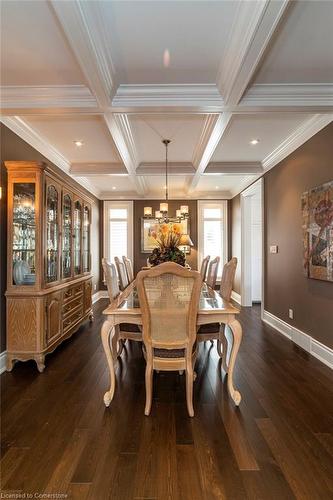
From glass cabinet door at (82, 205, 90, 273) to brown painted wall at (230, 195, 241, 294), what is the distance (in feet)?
11.1

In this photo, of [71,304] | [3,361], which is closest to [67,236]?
[71,304]

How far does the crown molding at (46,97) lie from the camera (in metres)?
2.62

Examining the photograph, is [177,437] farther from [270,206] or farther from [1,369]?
[270,206]

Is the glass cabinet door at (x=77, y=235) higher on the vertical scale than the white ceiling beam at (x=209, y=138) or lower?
lower

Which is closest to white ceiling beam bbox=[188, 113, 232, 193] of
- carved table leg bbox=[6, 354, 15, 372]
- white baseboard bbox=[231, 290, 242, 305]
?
white baseboard bbox=[231, 290, 242, 305]

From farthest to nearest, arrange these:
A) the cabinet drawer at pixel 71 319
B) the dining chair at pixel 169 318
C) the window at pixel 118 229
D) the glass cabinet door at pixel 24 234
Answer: the window at pixel 118 229
the cabinet drawer at pixel 71 319
the glass cabinet door at pixel 24 234
the dining chair at pixel 169 318

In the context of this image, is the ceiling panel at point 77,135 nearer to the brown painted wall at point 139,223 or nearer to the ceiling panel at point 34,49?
the ceiling panel at point 34,49

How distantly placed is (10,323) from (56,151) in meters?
2.66

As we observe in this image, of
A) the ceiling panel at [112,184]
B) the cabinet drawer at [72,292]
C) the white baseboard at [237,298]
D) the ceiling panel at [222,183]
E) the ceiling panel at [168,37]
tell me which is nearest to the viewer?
the ceiling panel at [168,37]

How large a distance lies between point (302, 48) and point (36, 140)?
10.4 feet

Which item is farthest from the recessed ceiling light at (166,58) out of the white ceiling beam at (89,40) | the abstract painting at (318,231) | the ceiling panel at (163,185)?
the ceiling panel at (163,185)

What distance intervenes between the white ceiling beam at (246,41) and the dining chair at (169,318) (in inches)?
62.4

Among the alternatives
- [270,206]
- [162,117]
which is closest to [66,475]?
[162,117]

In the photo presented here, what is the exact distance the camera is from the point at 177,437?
6.52 ft
